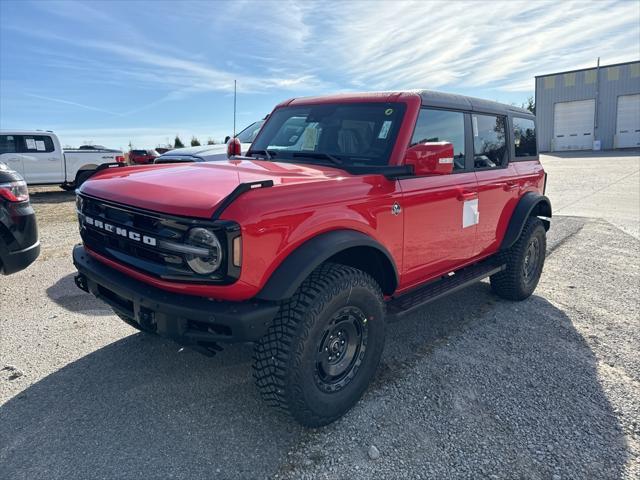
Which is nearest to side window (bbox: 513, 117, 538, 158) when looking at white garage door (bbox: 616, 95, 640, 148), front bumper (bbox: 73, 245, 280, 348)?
front bumper (bbox: 73, 245, 280, 348)

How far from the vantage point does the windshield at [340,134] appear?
3.30 meters

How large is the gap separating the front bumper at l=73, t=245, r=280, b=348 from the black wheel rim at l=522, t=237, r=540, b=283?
11.6 feet

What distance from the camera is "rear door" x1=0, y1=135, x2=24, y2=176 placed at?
519 inches

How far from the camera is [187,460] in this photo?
2398mm

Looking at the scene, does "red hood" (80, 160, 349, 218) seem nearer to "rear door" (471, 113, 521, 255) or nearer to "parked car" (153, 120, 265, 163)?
"rear door" (471, 113, 521, 255)

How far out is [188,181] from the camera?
8.93 feet

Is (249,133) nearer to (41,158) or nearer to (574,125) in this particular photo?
(41,158)

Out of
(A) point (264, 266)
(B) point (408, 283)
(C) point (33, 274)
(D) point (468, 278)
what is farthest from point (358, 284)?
(C) point (33, 274)

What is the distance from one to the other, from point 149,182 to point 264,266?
97cm

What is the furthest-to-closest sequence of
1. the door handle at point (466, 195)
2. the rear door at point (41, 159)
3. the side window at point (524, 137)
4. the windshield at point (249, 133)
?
the rear door at point (41, 159) < the windshield at point (249, 133) < the side window at point (524, 137) < the door handle at point (466, 195)

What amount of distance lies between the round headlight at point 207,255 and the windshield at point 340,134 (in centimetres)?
133

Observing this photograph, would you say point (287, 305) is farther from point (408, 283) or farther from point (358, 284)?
point (408, 283)

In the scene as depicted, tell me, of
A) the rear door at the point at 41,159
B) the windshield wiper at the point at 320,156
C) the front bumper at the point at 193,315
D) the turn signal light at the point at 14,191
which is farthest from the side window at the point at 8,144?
the front bumper at the point at 193,315

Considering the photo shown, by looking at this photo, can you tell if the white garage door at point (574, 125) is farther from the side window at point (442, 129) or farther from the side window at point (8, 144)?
the side window at point (442, 129)
